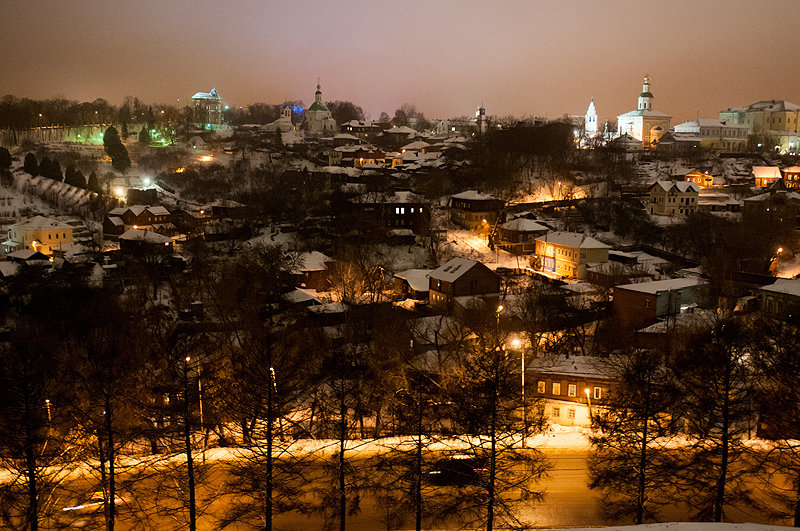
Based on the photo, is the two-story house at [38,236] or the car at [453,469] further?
the two-story house at [38,236]

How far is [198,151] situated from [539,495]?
152 feet

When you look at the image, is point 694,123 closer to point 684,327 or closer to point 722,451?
point 684,327

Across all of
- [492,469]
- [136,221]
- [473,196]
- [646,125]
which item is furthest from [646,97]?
[492,469]

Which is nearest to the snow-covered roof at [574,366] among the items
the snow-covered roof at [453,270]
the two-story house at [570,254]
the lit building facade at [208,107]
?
the snow-covered roof at [453,270]

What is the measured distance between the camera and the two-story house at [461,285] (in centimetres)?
2464

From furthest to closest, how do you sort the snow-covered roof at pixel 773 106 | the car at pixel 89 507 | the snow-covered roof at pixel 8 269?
the snow-covered roof at pixel 773 106
the snow-covered roof at pixel 8 269
the car at pixel 89 507

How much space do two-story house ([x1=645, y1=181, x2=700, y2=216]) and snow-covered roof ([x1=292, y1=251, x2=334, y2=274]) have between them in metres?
20.7

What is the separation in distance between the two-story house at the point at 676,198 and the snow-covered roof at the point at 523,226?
9.09m

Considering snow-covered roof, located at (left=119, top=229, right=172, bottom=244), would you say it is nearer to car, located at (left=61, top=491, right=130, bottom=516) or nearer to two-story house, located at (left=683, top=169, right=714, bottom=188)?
car, located at (left=61, top=491, right=130, bottom=516)

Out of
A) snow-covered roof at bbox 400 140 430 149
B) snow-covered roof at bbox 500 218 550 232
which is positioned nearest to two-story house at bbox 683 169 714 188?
snow-covered roof at bbox 500 218 550 232

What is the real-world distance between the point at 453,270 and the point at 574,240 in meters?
7.13

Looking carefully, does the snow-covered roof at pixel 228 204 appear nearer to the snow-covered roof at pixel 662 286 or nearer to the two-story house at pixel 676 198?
the snow-covered roof at pixel 662 286

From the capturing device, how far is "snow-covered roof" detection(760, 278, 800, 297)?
2253cm

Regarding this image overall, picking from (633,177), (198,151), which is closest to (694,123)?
(633,177)
